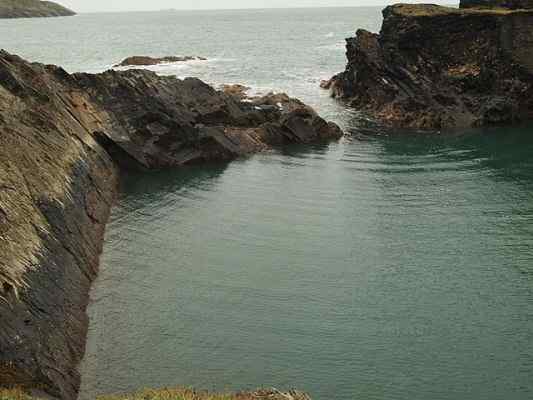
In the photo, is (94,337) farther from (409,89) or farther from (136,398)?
(409,89)

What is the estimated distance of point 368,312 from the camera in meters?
32.8

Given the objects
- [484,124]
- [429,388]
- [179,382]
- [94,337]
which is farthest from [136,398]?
[484,124]

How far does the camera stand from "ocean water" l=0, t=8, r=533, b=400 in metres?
27.6

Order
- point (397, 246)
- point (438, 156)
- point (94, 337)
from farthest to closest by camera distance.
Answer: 1. point (438, 156)
2. point (397, 246)
3. point (94, 337)

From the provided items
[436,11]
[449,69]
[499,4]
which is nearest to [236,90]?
[449,69]

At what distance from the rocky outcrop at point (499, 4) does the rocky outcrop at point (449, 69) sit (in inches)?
196

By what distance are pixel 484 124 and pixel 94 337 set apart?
64.6 meters

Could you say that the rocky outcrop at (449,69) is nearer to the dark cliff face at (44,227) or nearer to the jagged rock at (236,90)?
the jagged rock at (236,90)

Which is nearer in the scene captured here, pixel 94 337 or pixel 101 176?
pixel 94 337

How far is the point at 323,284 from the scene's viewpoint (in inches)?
1422

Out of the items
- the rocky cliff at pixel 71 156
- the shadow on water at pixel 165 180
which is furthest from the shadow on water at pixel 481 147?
the shadow on water at pixel 165 180

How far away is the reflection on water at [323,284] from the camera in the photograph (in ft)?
90.4

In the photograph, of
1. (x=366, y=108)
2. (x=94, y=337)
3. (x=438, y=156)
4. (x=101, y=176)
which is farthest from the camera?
(x=366, y=108)

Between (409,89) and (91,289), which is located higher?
(409,89)
